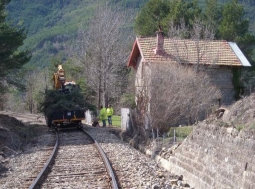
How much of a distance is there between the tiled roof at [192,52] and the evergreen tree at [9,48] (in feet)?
27.3

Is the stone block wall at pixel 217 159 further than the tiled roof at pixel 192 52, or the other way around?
the tiled roof at pixel 192 52

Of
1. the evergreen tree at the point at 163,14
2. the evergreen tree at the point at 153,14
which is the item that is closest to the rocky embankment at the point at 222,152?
the evergreen tree at the point at 163,14

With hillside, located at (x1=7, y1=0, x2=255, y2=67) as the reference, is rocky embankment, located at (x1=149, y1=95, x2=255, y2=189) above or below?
below

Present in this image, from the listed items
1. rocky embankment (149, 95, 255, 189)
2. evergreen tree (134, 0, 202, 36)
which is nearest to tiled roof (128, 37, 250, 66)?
evergreen tree (134, 0, 202, 36)

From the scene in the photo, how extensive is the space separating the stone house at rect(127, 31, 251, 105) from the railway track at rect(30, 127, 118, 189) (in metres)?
16.3

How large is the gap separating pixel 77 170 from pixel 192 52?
23190 millimetres

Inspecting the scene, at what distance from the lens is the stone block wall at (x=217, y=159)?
403 inches

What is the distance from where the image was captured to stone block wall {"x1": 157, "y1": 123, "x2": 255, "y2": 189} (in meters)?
10.2

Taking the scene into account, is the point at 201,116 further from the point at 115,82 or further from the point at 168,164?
the point at 115,82

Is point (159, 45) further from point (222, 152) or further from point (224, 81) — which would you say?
point (222, 152)

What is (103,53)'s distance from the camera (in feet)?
160

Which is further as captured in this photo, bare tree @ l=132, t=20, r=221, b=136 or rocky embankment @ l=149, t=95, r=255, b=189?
bare tree @ l=132, t=20, r=221, b=136

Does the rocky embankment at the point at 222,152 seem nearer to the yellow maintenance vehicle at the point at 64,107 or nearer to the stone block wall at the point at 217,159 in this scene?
the stone block wall at the point at 217,159

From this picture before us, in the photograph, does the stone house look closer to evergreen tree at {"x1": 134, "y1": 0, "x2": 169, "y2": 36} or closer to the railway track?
evergreen tree at {"x1": 134, "y1": 0, "x2": 169, "y2": 36}
